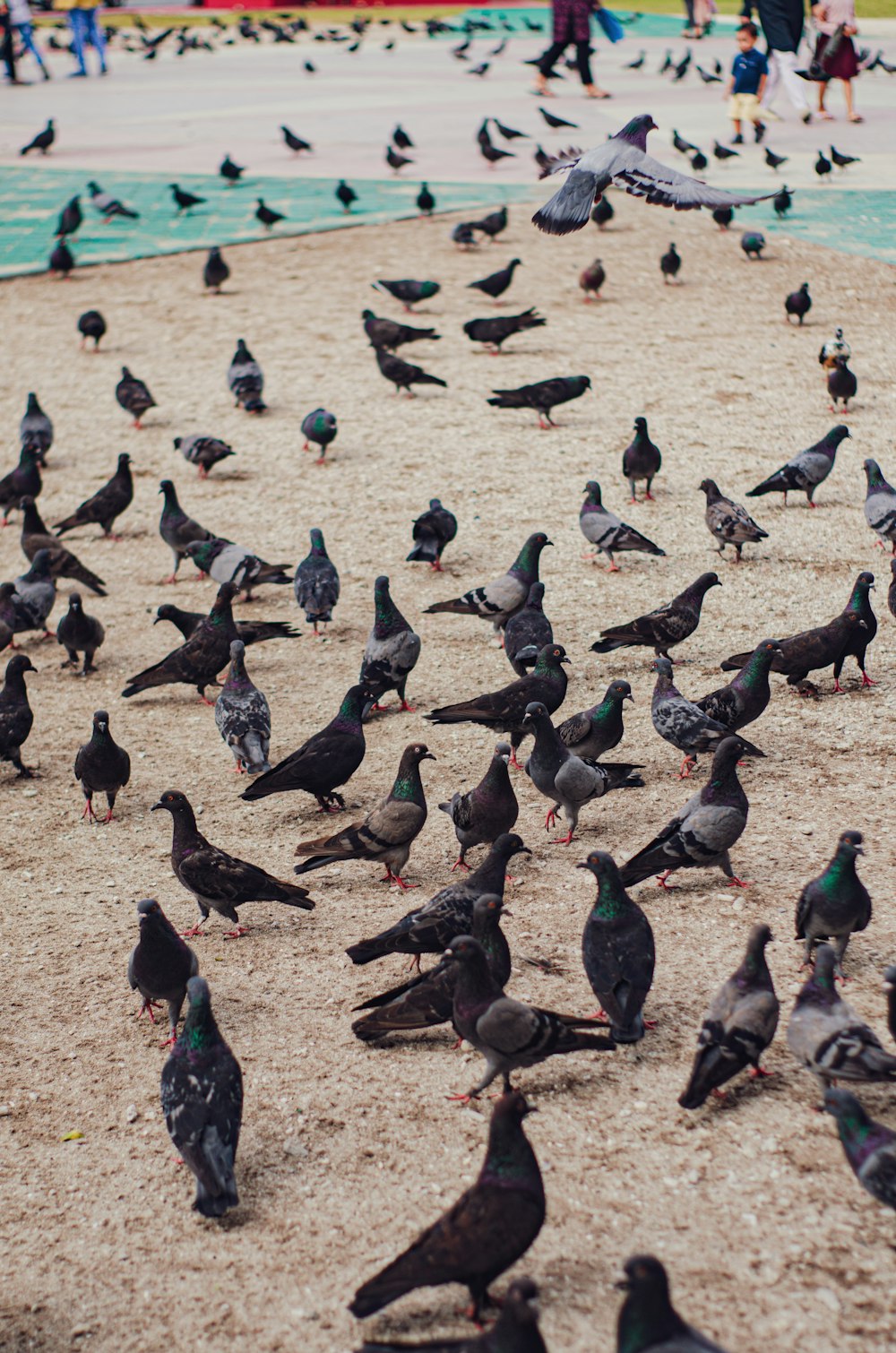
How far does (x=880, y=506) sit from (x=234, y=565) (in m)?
4.60

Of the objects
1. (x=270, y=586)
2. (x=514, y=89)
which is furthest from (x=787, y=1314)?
(x=514, y=89)

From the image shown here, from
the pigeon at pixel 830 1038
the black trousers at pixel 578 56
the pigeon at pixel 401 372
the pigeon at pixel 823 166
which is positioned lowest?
the pigeon at pixel 401 372

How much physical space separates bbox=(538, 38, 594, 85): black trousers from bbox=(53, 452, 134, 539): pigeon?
19.9 m

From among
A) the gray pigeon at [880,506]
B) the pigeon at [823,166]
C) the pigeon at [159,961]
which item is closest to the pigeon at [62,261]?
the pigeon at [823,166]

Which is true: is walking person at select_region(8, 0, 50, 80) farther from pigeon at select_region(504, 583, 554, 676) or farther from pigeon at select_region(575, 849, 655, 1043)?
pigeon at select_region(575, 849, 655, 1043)

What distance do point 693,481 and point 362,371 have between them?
4975 millimetres

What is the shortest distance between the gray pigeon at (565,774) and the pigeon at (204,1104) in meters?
2.33

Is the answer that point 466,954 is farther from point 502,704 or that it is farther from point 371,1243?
point 502,704

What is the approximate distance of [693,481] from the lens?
11430 millimetres

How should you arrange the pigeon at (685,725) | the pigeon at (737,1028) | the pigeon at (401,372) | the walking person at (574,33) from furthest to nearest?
the walking person at (574,33) → the pigeon at (401,372) → the pigeon at (685,725) → the pigeon at (737,1028)

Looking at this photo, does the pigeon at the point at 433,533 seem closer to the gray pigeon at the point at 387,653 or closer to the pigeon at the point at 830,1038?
the gray pigeon at the point at 387,653

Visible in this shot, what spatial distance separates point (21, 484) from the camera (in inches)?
462

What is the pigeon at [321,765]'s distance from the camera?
7.04m

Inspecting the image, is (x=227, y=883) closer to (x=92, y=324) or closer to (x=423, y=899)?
(x=423, y=899)
